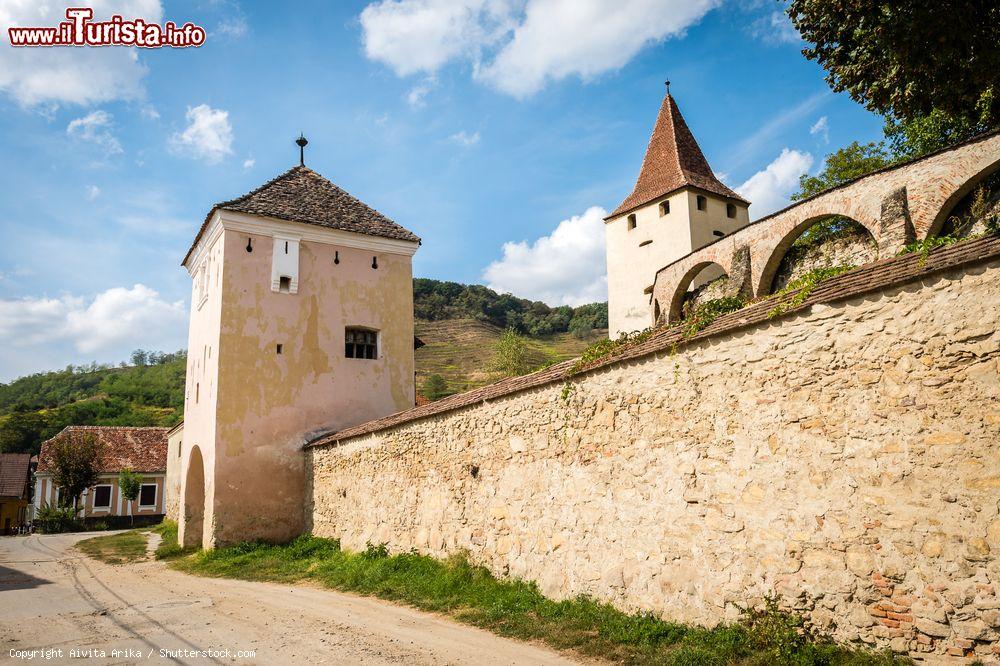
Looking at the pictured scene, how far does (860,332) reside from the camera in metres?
5.39

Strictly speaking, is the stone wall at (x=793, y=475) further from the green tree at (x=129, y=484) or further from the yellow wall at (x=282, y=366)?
the green tree at (x=129, y=484)

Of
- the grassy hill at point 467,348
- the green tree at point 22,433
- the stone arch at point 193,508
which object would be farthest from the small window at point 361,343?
the green tree at point 22,433

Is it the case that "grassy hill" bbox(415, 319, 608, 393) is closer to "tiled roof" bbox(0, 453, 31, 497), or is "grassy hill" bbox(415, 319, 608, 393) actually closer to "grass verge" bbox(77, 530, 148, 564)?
"tiled roof" bbox(0, 453, 31, 497)

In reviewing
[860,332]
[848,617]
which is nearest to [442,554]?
[848,617]

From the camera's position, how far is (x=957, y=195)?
1213cm

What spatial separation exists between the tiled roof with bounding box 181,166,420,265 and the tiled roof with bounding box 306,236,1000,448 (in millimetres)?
9810

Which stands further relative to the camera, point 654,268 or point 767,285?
point 654,268

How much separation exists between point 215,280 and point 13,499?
111 feet

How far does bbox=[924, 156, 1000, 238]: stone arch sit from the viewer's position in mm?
11547

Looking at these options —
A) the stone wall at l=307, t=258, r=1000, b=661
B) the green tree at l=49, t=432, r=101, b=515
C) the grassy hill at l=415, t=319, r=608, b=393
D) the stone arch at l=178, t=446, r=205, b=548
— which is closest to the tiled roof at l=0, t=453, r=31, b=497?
the green tree at l=49, t=432, r=101, b=515

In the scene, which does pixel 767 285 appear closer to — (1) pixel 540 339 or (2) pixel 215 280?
(2) pixel 215 280

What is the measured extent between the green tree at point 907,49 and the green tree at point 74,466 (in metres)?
36.0

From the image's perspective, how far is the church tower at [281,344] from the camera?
15.3 metres

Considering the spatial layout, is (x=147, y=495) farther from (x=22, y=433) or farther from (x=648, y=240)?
(x=648, y=240)
